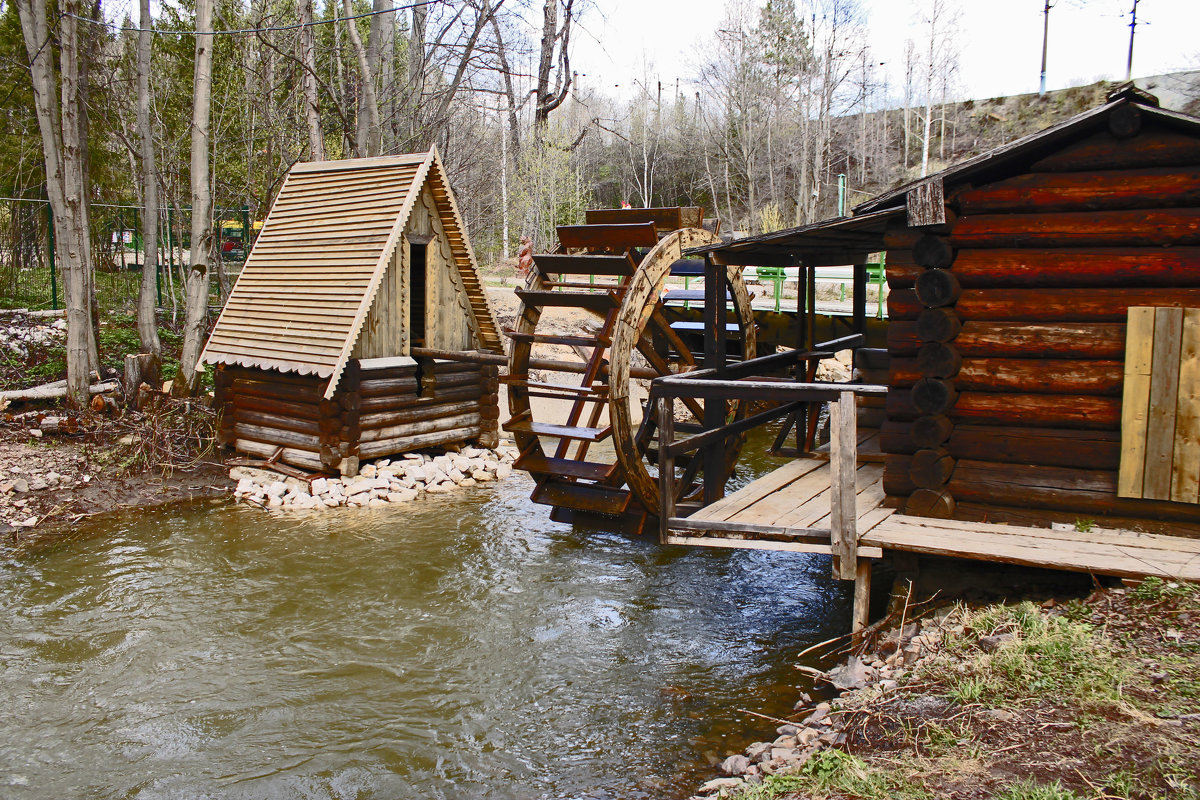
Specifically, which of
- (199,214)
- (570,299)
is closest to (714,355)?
(570,299)

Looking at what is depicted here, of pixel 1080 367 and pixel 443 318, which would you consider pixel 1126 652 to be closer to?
pixel 1080 367

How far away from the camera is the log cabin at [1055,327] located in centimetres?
498

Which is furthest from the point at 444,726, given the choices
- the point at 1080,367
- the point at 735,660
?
the point at 1080,367

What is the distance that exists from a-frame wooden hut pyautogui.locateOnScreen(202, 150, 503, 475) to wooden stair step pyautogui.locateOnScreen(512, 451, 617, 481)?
96.1 inches

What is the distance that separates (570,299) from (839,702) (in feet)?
17.0

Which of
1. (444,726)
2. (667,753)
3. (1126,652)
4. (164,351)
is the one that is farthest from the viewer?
(164,351)

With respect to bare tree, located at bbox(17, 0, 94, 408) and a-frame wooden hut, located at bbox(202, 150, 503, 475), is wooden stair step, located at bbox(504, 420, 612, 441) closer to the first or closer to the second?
a-frame wooden hut, located at bbox(202, 150, 503, 475)

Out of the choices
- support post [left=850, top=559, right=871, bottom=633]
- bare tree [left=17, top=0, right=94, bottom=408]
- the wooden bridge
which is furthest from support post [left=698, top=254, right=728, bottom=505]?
bare tree [left=17, top=0, right=94, bottom=408]

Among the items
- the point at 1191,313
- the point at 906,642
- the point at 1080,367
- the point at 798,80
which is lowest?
the point at 906,642

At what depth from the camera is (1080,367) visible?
17.2 feet

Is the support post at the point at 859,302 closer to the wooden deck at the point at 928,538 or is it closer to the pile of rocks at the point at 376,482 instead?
the wooden deck at the point at 928,538

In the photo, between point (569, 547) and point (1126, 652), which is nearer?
point (1126, 652)

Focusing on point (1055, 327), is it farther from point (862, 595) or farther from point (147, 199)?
point (147, 199)

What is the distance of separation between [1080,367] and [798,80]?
32934mm
